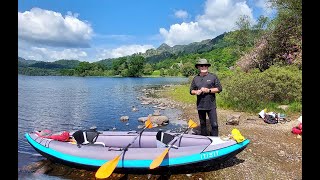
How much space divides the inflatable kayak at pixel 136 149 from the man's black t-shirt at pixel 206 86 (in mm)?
1111

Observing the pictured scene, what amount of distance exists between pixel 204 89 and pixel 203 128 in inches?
67.0

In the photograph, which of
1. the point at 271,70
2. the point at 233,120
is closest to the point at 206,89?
the point at 233,120

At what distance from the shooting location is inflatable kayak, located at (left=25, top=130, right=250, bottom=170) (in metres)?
8.05

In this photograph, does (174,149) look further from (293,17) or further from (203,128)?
(293,17)

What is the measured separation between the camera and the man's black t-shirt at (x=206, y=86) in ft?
30.0

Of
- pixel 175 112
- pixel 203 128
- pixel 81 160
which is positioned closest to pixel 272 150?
pixel 203 128

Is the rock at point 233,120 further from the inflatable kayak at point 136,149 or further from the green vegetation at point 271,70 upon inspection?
the inflatable kayak at point 136,149

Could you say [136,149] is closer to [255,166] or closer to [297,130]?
[255,166]

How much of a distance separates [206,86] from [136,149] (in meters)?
3.05

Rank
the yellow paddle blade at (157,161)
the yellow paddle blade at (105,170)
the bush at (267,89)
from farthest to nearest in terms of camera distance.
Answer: the bush at (267,89), the yellow paddle blade at (157,161), the yellow paddle blade at (105,170)

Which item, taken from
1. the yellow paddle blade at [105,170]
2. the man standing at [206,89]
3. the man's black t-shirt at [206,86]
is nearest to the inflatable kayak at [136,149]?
the yellow paddle blade at [105,170]

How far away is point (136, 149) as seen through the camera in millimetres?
8234

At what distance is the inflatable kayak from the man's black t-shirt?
43.7 inches

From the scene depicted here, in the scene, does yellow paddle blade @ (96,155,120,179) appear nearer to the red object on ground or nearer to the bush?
the red object on ground
